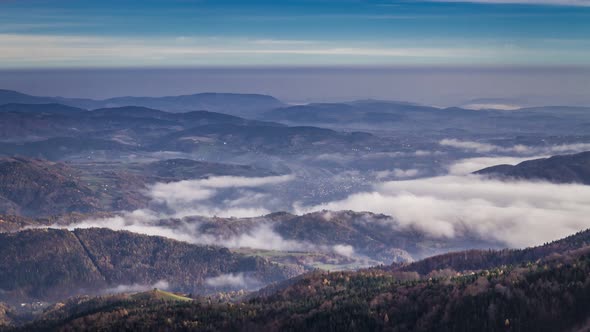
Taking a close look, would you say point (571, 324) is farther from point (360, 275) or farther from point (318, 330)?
point (360, 275)

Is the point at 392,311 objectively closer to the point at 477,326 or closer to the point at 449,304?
the point at 449,304

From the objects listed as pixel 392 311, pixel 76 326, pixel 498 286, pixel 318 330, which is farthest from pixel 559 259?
pixel 76 326

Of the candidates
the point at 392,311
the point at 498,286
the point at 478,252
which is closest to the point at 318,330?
the point at 392,311

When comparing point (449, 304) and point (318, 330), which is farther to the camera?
point (318, 330)

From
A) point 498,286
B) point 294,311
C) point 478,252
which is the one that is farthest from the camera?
point 478,252

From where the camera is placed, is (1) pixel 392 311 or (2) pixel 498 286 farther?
(1) pixel 392 311

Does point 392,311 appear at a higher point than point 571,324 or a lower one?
lower

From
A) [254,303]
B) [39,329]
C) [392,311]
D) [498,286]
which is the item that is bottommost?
[39,329]

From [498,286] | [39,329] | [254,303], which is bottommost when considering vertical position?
[39,329]

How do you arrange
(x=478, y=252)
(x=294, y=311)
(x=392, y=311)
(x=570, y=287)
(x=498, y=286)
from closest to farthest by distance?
(x=570, y=287) < (x=498, y=286) < (x=392, y=311) < (x=294, y=311) < (x=478, y=252)
